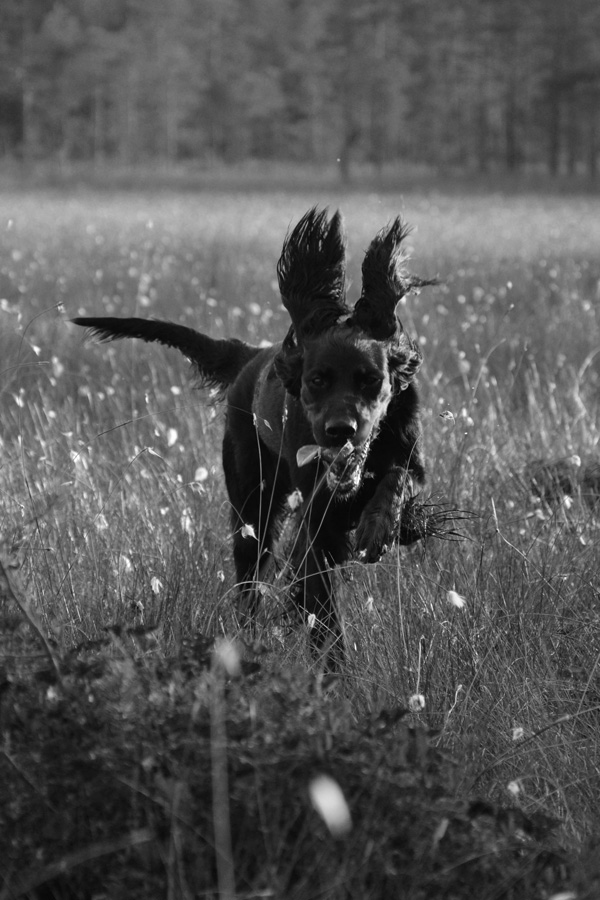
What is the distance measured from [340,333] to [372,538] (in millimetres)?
678

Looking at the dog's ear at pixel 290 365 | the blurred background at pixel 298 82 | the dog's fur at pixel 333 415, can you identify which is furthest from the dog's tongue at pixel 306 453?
the blurred background at pixel 298 82

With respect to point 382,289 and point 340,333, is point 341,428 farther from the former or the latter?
point 382,289

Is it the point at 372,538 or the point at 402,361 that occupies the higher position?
the point at 402,361

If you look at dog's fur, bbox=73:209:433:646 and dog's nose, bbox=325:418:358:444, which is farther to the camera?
dog's fur, bbox=73:209:433:646

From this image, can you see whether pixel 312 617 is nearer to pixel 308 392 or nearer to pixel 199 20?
pixel 308 392

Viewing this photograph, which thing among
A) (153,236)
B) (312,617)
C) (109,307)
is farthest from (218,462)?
(153,236)

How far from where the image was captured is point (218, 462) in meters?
4.68

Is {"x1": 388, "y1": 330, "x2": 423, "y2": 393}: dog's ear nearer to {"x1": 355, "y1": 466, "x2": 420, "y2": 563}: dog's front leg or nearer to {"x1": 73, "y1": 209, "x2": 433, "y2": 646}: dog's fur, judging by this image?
{"x1": 73, "y1": 209, "x2": 433, "y2": 646}: dog's fur

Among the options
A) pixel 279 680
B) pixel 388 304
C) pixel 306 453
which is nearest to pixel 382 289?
pixel 388 304

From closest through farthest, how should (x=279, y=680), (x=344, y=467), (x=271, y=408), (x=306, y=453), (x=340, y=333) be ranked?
(x=279, y=680), (x=306, y=453), (x=344, y=467), (x=340, y=333), (x=271, y=408)

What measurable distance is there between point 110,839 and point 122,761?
119mm

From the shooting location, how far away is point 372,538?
118 inches

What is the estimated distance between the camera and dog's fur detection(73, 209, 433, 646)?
3.10 meters

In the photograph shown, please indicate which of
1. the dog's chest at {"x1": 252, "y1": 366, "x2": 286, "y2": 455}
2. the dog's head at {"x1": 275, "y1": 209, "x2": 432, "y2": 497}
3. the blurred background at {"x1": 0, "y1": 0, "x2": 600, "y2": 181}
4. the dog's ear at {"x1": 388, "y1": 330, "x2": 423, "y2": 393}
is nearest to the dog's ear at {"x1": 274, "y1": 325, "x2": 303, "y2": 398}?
the dog's head at {"x1": 275, "y1": 209, "x2": 432, "y2": 497}
